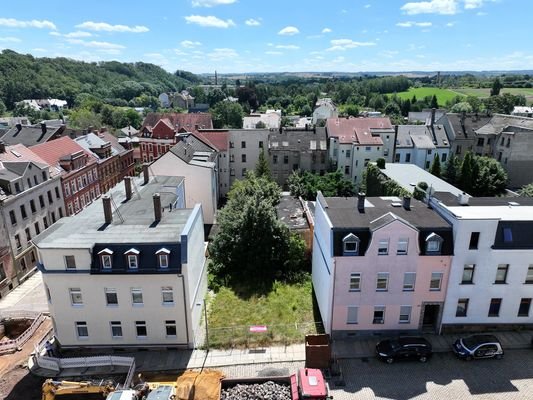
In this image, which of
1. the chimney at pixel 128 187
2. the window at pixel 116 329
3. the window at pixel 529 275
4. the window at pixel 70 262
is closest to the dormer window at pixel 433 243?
the window at pixel 529 275

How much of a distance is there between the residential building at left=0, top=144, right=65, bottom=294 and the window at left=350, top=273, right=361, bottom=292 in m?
30.5

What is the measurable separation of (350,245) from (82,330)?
66.1 ft

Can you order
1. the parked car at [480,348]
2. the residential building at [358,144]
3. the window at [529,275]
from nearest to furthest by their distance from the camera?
the parked car at [480,348], the window at [529,275], the residential building at [358,144]

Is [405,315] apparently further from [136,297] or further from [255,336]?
[136,297]

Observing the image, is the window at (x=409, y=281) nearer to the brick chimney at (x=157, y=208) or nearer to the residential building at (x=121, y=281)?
the residential building at (x=121, y=281)

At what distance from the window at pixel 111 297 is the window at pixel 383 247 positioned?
18632 millimetres

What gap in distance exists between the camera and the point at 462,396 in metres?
22.0

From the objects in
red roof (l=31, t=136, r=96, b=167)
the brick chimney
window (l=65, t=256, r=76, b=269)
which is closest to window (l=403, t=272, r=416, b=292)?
the brick chimney

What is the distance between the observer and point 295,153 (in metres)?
67.1

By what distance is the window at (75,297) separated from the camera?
82.3 feet

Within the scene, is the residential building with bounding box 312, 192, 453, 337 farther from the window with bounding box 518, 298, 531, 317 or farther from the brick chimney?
the brick chimney

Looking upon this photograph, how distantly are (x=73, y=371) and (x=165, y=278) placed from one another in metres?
8.55

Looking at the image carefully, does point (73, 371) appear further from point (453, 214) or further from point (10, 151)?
point (10, 151)

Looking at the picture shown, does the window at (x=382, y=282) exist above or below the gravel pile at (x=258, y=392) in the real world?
above
